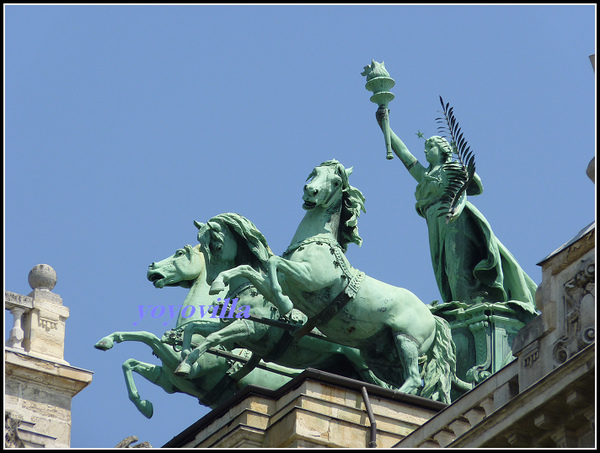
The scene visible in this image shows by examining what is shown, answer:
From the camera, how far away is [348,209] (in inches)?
990

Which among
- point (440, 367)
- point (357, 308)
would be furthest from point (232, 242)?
point (440, 367)

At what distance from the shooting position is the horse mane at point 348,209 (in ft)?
82.3

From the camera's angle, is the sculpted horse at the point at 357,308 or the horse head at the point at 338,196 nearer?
the sculpted horse at the point at 357,308

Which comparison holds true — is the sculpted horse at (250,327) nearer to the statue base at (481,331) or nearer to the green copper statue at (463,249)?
the statue base at (481,331)

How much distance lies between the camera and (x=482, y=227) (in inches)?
1081

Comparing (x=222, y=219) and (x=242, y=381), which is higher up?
(x=222, y=219)

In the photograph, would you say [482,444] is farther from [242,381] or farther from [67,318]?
[67,318]

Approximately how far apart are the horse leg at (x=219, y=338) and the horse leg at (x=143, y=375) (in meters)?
1.12

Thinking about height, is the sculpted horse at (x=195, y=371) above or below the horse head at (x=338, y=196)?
below

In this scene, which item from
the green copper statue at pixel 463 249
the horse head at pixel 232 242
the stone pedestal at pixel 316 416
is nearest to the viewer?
the stone pedestal at pixel 316 416

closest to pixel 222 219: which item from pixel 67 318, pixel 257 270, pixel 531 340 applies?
pixel 257 270

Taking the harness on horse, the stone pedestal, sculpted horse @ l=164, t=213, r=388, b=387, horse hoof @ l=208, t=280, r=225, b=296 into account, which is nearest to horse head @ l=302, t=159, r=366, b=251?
the harness on horse

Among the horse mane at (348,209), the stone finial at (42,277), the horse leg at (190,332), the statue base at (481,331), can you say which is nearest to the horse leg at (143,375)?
the horse leg at (190,332)

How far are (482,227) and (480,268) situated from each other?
22.4 inches
